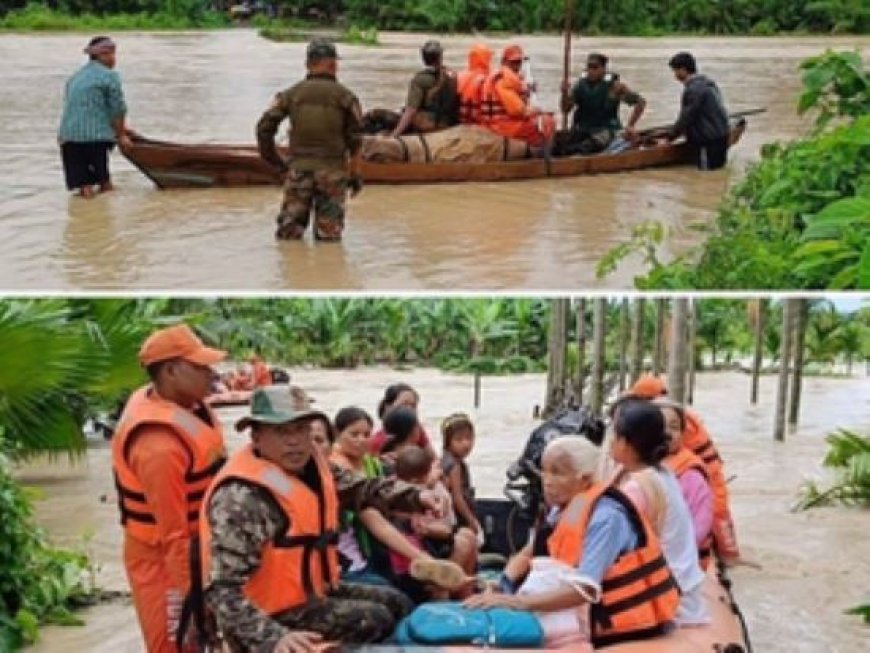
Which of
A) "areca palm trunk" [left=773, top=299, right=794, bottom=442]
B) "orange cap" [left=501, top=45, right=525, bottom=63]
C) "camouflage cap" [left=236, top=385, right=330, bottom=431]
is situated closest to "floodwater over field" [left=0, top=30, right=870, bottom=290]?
"orange cap" [left=501, top=45, right=525, bottom=63]

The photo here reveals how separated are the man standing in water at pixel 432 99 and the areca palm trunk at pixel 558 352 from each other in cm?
127

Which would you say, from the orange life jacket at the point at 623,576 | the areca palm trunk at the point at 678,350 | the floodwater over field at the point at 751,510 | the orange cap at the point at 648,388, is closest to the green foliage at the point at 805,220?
the areca palm trunk at the point at 678,350

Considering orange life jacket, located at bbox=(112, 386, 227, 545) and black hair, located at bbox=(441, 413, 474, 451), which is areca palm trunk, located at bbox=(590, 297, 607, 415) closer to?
black hair, located at bbox=(441, 413, 474, 451)

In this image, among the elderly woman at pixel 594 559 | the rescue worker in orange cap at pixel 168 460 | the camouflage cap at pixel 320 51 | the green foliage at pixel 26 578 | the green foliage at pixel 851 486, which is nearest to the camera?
the elderly woman at pixel 594 559

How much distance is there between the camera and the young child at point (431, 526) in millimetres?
4359

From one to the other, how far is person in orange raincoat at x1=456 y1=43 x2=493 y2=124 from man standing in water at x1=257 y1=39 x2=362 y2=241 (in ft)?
6.53

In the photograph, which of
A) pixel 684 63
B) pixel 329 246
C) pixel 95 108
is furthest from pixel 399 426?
pixel 684 63

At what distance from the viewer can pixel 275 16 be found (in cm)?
2881

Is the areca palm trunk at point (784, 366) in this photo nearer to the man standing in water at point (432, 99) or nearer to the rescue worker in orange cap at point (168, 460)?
the man standing in water at point (432, 99)

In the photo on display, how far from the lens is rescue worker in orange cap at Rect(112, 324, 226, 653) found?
3.94 m

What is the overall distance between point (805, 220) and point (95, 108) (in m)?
4.09

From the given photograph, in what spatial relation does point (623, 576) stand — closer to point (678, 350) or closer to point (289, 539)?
point (289, 539)

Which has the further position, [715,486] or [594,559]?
[715,486]

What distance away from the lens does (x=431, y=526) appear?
14.5 ft
